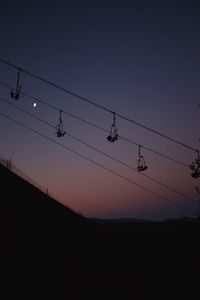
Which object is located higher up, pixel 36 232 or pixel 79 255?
pixel 36 232

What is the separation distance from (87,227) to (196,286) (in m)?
A: 3.72

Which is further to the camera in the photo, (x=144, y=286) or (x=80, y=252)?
(x=80, y=252)

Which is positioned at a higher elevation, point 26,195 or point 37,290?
point 26,195

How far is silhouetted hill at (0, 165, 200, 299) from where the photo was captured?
802 cm

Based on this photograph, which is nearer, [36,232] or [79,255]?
[79,255]

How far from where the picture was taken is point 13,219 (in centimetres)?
1000

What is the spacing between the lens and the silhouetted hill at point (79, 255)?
8.02 metres

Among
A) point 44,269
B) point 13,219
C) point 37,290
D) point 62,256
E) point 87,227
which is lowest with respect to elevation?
point 37,290

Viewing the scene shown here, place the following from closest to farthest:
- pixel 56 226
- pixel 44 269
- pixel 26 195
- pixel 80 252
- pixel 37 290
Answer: pixel 37 290 < pixel 44 269 < pixel 80 252 < pixel 56 226 < pixel 26 195

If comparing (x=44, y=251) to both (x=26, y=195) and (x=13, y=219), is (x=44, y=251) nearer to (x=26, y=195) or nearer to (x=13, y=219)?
(x=13, y=219)

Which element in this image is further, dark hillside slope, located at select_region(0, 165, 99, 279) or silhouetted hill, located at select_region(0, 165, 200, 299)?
dark hillside slope, located at select_region(0, 165, 99, 279)

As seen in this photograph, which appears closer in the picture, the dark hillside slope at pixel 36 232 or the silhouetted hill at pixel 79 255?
the silhouetted hill at pixel 79 255

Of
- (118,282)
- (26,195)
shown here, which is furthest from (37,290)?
(26,195)

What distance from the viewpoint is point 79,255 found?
941 cm
